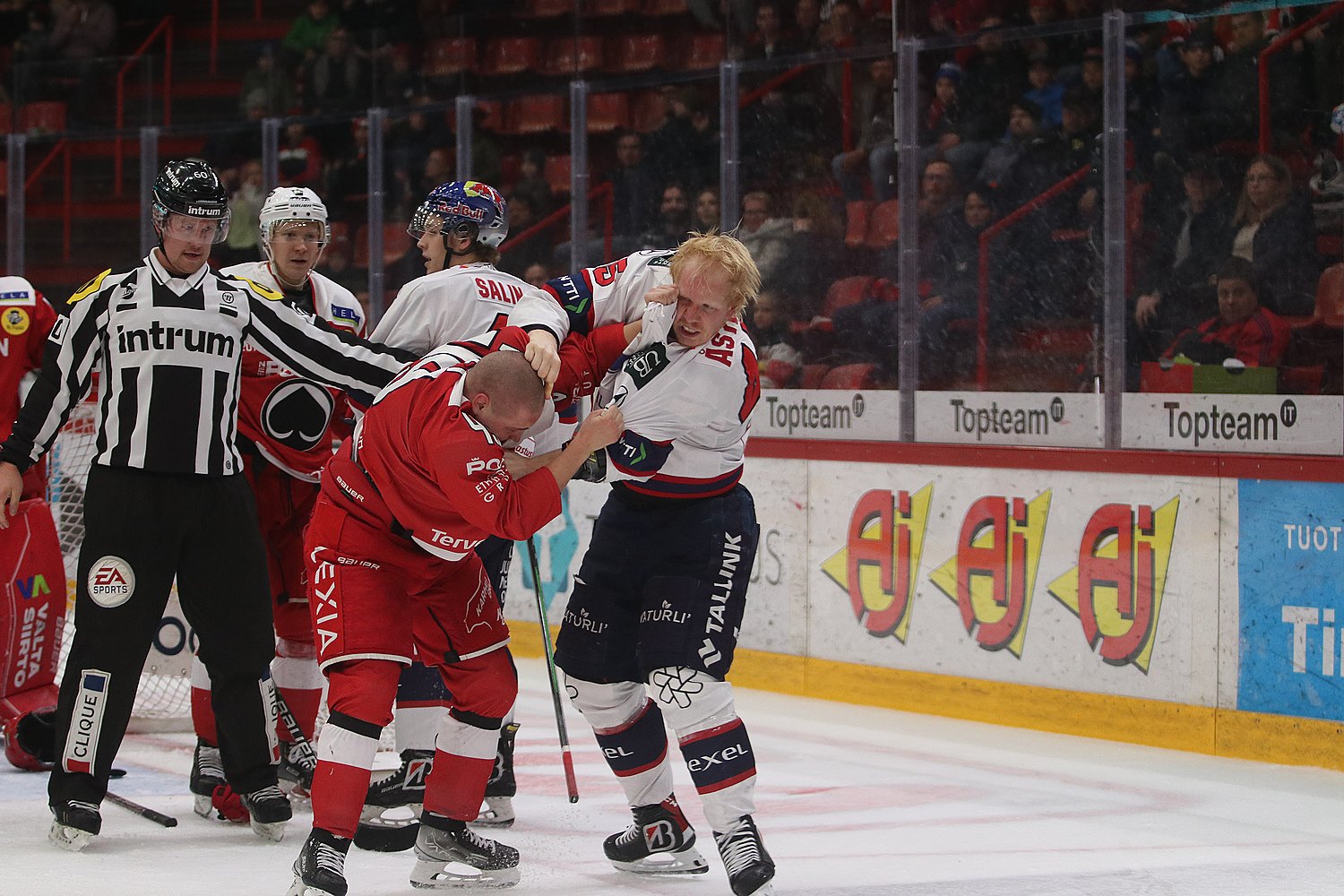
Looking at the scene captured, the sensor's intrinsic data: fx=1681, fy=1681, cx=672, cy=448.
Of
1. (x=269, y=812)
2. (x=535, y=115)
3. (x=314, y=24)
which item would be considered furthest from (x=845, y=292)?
(x=314, y=24)

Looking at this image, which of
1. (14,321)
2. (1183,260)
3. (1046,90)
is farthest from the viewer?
(1046,90)

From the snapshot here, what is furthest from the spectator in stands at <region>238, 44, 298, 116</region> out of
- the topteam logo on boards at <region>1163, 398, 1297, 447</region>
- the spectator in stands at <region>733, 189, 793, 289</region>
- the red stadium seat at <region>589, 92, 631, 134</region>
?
the topteam logo on boards at <region>1163, 398, 1297, 447</region>

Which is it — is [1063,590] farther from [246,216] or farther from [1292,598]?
[246,216]

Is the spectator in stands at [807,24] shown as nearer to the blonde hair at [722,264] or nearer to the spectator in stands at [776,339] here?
the spectator in stands at [776,339]

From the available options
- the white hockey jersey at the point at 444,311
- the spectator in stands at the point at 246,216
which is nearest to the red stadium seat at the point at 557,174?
the spectator in stands at the point at 246,216

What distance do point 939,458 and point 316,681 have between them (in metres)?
2.44

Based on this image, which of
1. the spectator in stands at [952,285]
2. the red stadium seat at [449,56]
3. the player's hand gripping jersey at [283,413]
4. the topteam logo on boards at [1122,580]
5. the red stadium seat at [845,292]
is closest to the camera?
the player's hand gripping jersey at [283,413]

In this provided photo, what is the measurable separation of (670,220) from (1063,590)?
2351 mm

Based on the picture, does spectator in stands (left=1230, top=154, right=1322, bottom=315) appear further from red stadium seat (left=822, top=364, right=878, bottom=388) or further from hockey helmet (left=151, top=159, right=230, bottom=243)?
hockey helmet (left=151, top=159, right=230, bottom=243)

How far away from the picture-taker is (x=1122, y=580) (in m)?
5.38

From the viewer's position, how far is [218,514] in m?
3.94

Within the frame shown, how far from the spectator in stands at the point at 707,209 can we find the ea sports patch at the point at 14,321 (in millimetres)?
2799

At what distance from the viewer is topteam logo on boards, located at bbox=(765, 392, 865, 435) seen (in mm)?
6359

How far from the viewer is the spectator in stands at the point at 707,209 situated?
6.77 m
